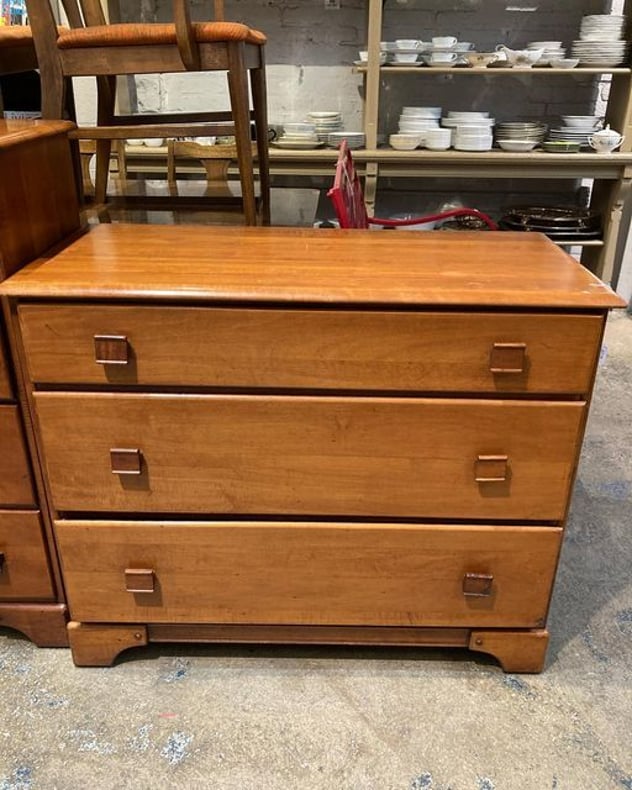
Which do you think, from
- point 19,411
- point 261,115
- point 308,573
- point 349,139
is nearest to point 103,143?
point 261,115

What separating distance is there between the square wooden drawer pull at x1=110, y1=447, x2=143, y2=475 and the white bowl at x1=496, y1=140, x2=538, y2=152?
265cm

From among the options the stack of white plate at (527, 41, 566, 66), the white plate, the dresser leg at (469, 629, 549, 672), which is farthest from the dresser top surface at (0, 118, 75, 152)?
the stack of white plate at (527, 41, 566, 66)

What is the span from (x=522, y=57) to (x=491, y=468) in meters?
2.57

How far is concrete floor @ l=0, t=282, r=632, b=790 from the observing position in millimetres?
1103

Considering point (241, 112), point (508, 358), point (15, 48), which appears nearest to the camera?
point (508, 358)

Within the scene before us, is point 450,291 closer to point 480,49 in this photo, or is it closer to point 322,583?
point 322,583

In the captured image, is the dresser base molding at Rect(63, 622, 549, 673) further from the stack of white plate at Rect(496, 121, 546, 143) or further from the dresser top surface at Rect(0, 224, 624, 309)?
the stack of white plate at Rect(496, 121, 546, 143)

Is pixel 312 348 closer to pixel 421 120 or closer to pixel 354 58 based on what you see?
pixel 421 120

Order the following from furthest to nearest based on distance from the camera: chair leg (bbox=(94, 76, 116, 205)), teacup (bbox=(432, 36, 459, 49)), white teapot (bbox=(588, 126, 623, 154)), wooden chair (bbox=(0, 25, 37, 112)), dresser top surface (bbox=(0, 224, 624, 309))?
white teapot (bbox=(588, 126, 623, 154)) < teacup (bbox=(432, 36, 459, 49)) < chair leg (bbox=(94, 76, 116, 205)) < wooden chair (bbox=(0, 25, 37, 112)) < dresser top surface (bbox=(0, 224, 624, 309))

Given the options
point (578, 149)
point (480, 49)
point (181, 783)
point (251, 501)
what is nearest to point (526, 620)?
point (251, 501)

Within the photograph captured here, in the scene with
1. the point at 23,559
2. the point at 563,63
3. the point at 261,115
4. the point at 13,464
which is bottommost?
the point at 23,559

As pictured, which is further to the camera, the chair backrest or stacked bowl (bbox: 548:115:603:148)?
stacked bowl (bbox: 548:115:603:148)

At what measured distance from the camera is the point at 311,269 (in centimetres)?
113

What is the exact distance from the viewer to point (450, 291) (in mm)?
1036
